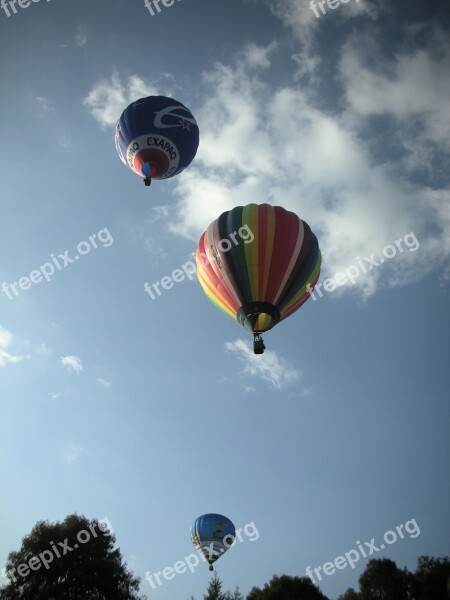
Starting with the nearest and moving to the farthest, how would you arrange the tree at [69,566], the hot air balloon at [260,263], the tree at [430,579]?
1. the hot air balloon at [260,263]
2. the tree at [69,566]
3. the tree at [430,579]

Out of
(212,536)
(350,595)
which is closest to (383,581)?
(350,595)

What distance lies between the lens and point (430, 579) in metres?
27.5

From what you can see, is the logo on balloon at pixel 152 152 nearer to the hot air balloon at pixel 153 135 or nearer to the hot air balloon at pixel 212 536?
the hot air balloon at pixel 153 135

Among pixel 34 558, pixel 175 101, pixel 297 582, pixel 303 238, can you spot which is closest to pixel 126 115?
pixel 175 101

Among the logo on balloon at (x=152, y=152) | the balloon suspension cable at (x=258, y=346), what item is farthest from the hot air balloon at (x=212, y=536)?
the logo on balloon at (x=152, y=152)

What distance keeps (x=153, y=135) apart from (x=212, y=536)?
79.9 feet

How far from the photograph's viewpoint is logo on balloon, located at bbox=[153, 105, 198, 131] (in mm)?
16016

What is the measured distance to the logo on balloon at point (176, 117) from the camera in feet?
52.5

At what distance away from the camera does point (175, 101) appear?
660 inches

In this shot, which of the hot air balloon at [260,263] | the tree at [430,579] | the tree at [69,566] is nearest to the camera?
the hot air balloon at [260,263]

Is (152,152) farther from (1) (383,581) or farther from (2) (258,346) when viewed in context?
(1) (383,581)

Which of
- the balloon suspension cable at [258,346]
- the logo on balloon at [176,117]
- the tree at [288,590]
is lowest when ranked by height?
the tree at [288,590]

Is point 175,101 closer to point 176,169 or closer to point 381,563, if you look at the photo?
point 176,169

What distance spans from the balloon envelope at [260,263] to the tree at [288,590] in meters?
26.9
